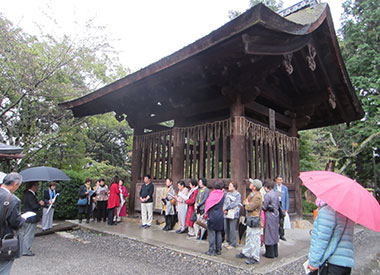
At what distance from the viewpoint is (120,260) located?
487 centimetres

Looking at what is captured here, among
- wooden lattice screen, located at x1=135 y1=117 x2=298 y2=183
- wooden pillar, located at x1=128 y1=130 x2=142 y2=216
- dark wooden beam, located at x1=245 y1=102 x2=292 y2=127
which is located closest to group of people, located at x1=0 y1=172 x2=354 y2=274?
wooden pillar, located at x1=128 y1=130 x2=142 y2=216

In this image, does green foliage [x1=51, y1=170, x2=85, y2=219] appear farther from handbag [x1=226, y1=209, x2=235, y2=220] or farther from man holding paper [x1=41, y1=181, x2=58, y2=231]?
handbag [x1=226, y1=209, x2=235, y2=220]

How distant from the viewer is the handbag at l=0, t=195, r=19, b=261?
2574 mm

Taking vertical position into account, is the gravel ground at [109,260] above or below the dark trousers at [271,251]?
below

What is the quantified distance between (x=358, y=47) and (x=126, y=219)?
15573 millimetres

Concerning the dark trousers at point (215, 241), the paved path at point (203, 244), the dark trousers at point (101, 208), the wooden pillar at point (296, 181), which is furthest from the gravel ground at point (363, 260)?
the dark trousers at point (101, 208)

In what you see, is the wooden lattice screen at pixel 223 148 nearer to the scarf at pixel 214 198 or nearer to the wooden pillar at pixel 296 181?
the wooden pillar at pixel 296 181

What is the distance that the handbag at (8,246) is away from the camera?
2.57m

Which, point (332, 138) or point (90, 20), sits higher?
point (90, 20)

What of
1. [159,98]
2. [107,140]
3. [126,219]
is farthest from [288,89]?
[107,140]

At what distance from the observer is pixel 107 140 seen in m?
21.7

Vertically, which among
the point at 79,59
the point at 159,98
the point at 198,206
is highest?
the point at 79,59

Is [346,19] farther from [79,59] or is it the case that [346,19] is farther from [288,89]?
[79,59]

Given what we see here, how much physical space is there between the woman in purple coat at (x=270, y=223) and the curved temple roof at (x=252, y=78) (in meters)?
2.66
